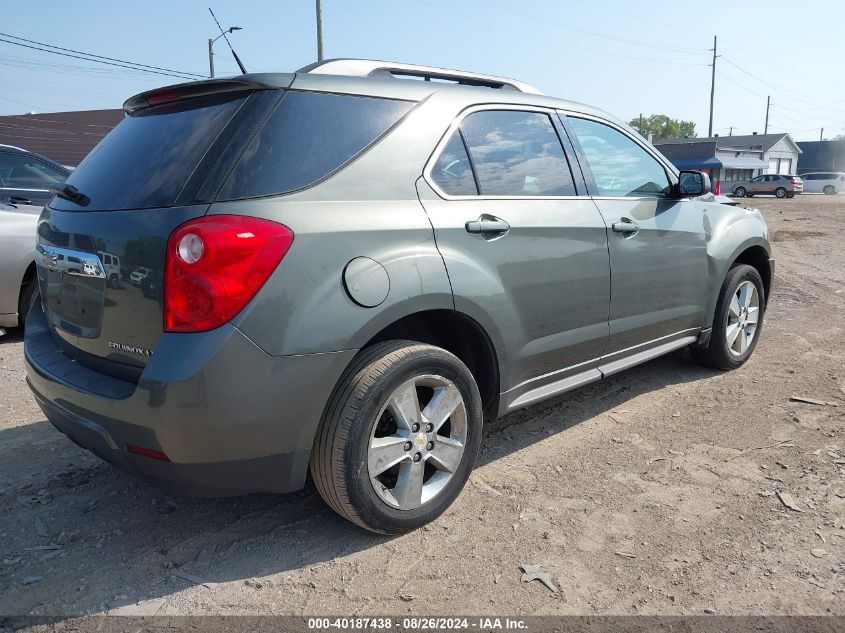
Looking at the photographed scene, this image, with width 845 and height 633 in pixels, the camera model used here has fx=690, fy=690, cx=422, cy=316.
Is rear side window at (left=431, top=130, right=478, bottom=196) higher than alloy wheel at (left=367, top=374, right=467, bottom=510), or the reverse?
rear side window at (left=431, top=130, right=478, bottom=196)

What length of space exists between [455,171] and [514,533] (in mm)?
1544

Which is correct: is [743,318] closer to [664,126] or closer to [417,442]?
[417,442]

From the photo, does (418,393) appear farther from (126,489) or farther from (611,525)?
(126,489)

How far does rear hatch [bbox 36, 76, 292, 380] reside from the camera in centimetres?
236

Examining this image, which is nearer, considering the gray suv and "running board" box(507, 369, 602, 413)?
the gray suv

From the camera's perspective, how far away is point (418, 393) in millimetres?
2936

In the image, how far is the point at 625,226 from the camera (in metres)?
3.69

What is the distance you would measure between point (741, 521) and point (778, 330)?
392 centimetres

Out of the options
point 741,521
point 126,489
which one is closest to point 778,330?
point 741,521

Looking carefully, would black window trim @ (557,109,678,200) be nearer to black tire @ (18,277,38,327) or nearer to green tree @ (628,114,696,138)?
black tire @ (18,277,38,327)

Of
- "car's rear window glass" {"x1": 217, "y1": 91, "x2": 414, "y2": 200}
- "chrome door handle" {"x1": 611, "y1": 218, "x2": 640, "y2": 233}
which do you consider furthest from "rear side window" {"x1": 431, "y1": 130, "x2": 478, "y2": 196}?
"chrome door handle" {"x1": 611, "y1": 218, "x2": 640, "y2": 233}

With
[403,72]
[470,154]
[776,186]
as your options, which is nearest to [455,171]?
[470,154]

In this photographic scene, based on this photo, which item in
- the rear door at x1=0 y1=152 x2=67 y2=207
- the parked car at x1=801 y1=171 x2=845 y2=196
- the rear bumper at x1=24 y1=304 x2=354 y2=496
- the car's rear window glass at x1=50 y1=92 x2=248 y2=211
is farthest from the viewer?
the parked car at x1=801 y1=171 x2=845 y2=196

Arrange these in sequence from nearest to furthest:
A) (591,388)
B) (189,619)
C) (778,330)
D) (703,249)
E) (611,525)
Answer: (189,619), (611,525), (703,249), (591,388), (778,330)
